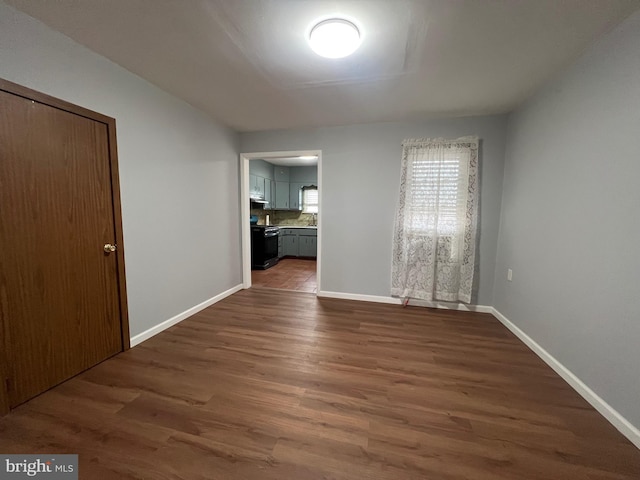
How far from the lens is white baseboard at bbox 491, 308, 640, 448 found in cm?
133

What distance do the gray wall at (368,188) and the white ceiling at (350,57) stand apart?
0.47 metres

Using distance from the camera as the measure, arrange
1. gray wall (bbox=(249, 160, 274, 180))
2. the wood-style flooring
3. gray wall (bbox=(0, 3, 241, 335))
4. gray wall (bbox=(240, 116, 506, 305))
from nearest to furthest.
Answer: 1. gray wall (bbox=(0, 3, 241, 335))
2. gray wall (bbox=(240, 116, 506, 305))
3. the wood-style flooring
4. gray wall (bbox=(249, 160, 274, 180))

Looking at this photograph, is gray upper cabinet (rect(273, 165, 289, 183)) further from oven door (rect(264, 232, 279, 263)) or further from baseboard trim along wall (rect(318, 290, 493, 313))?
baseboard trim along wall (rect(318, 290, 493, 313))

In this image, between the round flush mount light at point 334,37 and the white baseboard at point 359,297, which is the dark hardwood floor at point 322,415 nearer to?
the white baseboard at point 359,297

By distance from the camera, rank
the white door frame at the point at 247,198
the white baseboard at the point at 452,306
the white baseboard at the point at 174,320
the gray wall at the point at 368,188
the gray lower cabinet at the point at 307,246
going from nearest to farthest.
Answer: the white baseboard at the point at 174,320
the gray wall at the point at 368,188
the white baseboard at the point at 452,306
the white door frame at the point at 247,198
the gray lower cabinet at the point at 307,246

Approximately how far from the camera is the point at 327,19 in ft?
4.80

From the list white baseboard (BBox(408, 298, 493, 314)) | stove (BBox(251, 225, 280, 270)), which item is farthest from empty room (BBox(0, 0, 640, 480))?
stove (BBox(251, 225, 280, 270))

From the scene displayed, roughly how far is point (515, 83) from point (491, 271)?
2.03 meters

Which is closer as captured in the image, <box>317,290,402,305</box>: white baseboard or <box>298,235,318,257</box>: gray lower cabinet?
<box>317,290,402,305</box>: white baseboard

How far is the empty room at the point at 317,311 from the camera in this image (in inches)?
51.6

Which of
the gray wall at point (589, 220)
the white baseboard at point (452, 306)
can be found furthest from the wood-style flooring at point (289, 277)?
the gray wall at point (589, 220)

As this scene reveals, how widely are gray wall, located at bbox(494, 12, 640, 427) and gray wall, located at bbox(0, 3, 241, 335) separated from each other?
11.5 feet

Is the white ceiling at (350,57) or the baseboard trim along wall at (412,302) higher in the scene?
the white ceiling at (350,57)

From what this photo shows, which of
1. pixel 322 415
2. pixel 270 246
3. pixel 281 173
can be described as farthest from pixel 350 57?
pixel 281 173
